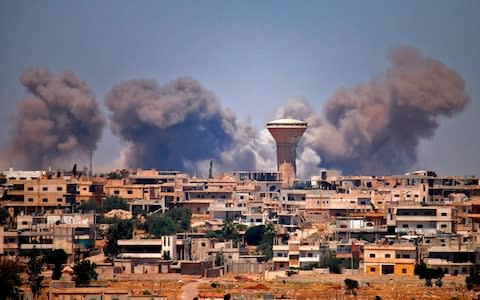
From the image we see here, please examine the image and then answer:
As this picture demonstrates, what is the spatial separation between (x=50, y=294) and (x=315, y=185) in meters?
56.1

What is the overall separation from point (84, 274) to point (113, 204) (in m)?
32.1

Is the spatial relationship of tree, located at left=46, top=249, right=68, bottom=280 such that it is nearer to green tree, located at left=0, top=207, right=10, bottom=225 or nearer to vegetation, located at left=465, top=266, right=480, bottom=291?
green tree, located at left=0, top=207, right=10, bottom=225

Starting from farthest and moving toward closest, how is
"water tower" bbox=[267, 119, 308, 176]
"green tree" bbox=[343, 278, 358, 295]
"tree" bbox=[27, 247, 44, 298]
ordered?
"water tower" bbox=[267, 119, 308, 176], "green tree" bbox=[343, 278, 358, 295], "tree" bbox=[27, 247, 44, 298]

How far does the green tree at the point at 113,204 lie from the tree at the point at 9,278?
28.8m

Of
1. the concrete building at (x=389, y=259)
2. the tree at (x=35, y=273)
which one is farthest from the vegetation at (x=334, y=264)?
the tree at (x=35, y=273)

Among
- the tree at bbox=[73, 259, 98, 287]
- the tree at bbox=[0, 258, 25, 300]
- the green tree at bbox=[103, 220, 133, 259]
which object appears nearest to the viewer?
the tree at bbox=[0, 258, 25, 300]

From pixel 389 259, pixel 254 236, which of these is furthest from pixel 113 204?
pixel 389 259

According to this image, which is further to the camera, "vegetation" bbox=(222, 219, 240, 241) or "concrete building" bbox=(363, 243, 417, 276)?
"vegetation" bbox=(222, 219, 240, 241)

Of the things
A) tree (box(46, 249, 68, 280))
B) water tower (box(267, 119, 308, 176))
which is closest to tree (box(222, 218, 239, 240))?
tree (box(46, 249, 68, 280))

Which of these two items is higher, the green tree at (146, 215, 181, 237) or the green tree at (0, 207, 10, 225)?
the green tree at (0, 207, 10, 225)

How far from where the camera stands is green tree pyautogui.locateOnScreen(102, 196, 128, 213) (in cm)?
10000

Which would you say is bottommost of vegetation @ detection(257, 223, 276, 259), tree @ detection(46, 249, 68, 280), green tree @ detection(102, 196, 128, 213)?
tree @ detection(46, 249, 68, 280)

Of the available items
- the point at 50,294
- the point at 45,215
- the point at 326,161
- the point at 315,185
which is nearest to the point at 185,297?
the point at 50,294

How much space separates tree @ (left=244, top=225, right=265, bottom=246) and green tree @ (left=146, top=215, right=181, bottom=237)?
350 cm
